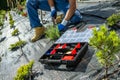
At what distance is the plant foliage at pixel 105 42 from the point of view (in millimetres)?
2676

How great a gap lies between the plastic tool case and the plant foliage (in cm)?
63

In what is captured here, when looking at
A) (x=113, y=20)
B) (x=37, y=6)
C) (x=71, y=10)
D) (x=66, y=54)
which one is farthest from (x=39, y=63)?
(x=37, y=6)

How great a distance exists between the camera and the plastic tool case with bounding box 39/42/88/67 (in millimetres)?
3396

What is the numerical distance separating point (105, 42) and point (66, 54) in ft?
3.33

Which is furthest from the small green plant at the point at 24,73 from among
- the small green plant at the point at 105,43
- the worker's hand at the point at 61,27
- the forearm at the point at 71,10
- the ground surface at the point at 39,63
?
the forearm at the point at 71,10

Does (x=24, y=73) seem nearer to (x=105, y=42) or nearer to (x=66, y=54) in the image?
(x=66, y=54)

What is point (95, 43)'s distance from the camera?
2744 millimetres

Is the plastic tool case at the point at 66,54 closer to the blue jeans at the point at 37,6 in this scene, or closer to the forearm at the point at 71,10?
the forearm at the point at 71,10

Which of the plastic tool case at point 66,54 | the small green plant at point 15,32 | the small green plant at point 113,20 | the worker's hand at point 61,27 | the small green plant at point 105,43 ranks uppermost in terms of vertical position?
the small green plant at point 105,43

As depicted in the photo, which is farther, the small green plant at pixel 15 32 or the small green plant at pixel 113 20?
the small green plant at pixel 15 32

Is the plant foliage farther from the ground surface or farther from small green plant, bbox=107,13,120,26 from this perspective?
small green plant, bbox=107,13,120,26

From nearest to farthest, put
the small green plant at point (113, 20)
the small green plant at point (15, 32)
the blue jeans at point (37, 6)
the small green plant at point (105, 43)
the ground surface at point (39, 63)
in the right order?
the small green plant at point (105, 43), the ground surface at point (39, 63), the small green plant at point (113, 20), the blue jeans at point (37, 6), the small green plant at point (15, 32)

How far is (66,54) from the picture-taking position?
3.62 metres

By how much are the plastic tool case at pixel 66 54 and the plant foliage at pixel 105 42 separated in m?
0.63
